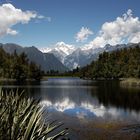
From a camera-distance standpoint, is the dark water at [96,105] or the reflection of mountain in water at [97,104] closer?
the dark water at [96,105]

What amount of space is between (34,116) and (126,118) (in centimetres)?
3488

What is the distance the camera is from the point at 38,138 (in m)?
11.6

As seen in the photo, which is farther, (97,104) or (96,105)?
(97,104)

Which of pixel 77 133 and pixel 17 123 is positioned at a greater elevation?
pixel 17 123

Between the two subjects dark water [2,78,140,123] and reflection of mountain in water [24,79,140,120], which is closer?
dark water [2,78,140,123]

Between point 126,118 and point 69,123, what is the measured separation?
31.4 feet

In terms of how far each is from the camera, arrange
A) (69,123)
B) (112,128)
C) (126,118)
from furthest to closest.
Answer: (126,118) → (69,123) → (112,128)

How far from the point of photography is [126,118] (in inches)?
1785

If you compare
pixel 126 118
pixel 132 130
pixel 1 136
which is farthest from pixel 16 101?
pixel 126 118

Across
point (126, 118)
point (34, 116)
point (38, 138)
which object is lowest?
point (126, 118)

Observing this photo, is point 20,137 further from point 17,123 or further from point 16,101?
point 16,101

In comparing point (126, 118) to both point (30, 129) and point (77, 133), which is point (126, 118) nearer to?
point (77, 133)

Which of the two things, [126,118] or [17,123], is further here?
[126,118]

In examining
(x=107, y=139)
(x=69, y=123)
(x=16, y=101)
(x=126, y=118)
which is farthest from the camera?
(x=126, y=118)
